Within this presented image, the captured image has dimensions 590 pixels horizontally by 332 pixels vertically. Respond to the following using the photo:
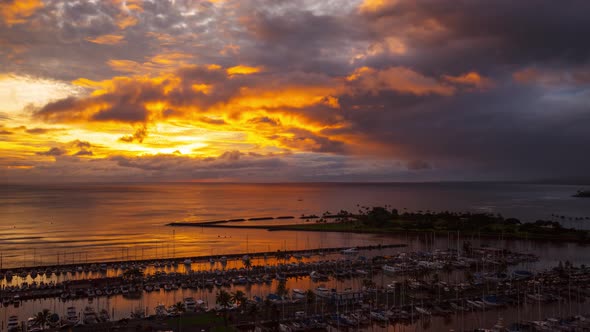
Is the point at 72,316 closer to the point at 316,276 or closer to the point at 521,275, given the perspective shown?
the point at 316,276

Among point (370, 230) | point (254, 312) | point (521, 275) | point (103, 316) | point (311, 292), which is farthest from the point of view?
point (370, 230)

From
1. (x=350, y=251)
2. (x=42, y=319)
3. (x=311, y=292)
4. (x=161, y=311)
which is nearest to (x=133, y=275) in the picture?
(x=161, y=311)

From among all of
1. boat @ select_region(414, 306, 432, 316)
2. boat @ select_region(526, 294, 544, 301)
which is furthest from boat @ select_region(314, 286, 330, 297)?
boat @ select_region(526, 294, 544, 301)

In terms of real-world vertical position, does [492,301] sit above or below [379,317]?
above

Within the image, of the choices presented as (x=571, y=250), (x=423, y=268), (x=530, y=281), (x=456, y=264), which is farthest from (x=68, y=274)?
Result: (x=571, y=250)

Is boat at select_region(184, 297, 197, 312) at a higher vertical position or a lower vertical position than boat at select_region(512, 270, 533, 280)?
lower

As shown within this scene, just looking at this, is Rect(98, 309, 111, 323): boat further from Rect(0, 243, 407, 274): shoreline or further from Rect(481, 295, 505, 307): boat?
Rect(481, 295, 505, 307): boat
